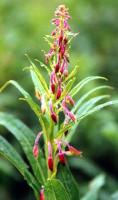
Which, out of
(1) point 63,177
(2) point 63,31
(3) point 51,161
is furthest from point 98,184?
(2) point 63,31

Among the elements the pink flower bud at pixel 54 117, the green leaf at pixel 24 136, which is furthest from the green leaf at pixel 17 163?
the pink flower bud at pixel 54 117

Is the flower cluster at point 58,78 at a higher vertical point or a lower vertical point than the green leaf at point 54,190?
higher

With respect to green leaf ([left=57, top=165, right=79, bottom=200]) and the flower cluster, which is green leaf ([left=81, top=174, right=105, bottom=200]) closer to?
green leaf ([left=57, top=165, right=79, bottom=200])

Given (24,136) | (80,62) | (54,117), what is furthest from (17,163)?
(80,62)

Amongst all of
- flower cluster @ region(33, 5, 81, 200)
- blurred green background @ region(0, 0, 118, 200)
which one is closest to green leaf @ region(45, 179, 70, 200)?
flower cluster @ region(33, 5, 81, 200)

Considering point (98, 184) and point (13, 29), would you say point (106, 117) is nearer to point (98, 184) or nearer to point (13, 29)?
point (98, 184)

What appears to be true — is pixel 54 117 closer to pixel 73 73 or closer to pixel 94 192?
pixel 73 73

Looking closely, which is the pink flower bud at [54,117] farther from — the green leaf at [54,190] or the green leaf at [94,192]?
the green leaf at [94,192]
